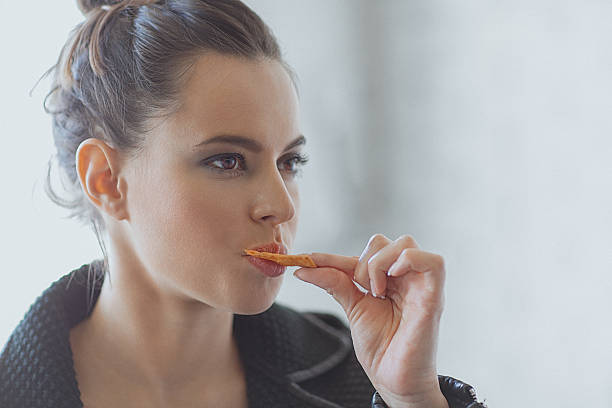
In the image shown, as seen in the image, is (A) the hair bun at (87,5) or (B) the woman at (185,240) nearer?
(B) the woman at (185,240)

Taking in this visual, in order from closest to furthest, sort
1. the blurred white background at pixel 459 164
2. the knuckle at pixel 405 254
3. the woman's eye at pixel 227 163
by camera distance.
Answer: the knuckle at pixel 405 254
the woman's eye at pixel 227 163
the blurred white background at pixel 459 164

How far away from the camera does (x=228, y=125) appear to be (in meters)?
1.00

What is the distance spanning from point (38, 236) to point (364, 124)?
1.01m

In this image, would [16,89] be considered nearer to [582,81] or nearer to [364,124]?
[364,124]

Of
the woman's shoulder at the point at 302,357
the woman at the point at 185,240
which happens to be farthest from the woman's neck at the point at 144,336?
the woman's shoulder at the point at 302,357

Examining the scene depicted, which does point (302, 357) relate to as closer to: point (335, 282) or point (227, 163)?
point (335, 282)

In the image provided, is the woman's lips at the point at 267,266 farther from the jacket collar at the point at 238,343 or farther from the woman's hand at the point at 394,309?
the jacket collar at the point at 238,343

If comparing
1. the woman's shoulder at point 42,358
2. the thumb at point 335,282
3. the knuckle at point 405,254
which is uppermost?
the knuckle at point 405,254

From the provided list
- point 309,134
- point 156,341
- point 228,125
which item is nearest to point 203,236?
point 228,125

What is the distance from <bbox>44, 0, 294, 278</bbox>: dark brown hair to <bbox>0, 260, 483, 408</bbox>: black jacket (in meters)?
0.28

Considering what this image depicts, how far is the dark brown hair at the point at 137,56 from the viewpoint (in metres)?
1.05

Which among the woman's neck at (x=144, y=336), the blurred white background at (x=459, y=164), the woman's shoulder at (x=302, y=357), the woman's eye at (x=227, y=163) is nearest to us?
the woman's eye at (x=227, y=163)

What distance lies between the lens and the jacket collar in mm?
1095

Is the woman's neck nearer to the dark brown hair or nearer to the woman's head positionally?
the woman's head
